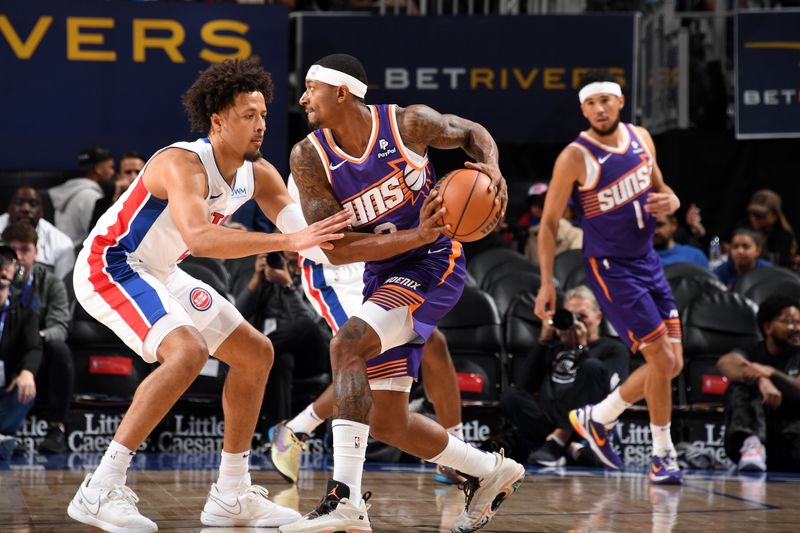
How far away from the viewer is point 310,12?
1052cm

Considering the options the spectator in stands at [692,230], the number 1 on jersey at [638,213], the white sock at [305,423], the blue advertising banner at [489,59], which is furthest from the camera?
the blue advertising banner at [489,59]

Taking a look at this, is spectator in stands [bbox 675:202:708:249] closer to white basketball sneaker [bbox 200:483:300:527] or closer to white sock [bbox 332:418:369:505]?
white basketball sneaker [bbox 200:483:300:527]

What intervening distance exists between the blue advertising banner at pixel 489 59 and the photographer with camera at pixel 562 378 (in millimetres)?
2984

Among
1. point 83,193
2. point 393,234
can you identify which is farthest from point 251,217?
point 393,234

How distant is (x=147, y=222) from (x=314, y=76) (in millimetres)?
893

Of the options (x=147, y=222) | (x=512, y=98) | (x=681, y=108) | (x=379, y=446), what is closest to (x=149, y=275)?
(x=147, y=222)

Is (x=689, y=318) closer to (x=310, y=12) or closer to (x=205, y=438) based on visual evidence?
(x=205, y=438)

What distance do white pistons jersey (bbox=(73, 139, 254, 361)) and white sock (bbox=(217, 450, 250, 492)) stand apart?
1.51ft

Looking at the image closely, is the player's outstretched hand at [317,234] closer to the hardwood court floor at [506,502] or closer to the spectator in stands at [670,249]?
the hardwood court floor at [506,502]

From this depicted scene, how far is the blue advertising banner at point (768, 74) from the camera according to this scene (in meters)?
10.1

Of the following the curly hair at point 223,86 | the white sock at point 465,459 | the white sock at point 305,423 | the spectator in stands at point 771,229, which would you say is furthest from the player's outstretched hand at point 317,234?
the spectator in stands at point 771,229

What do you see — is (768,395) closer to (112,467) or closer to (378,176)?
(378,176)

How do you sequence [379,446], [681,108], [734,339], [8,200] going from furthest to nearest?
[681,108], [8,200], [734,339], [379,446]

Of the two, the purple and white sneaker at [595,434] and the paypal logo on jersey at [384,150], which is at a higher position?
the paypal logo on jersey at [384,150]
